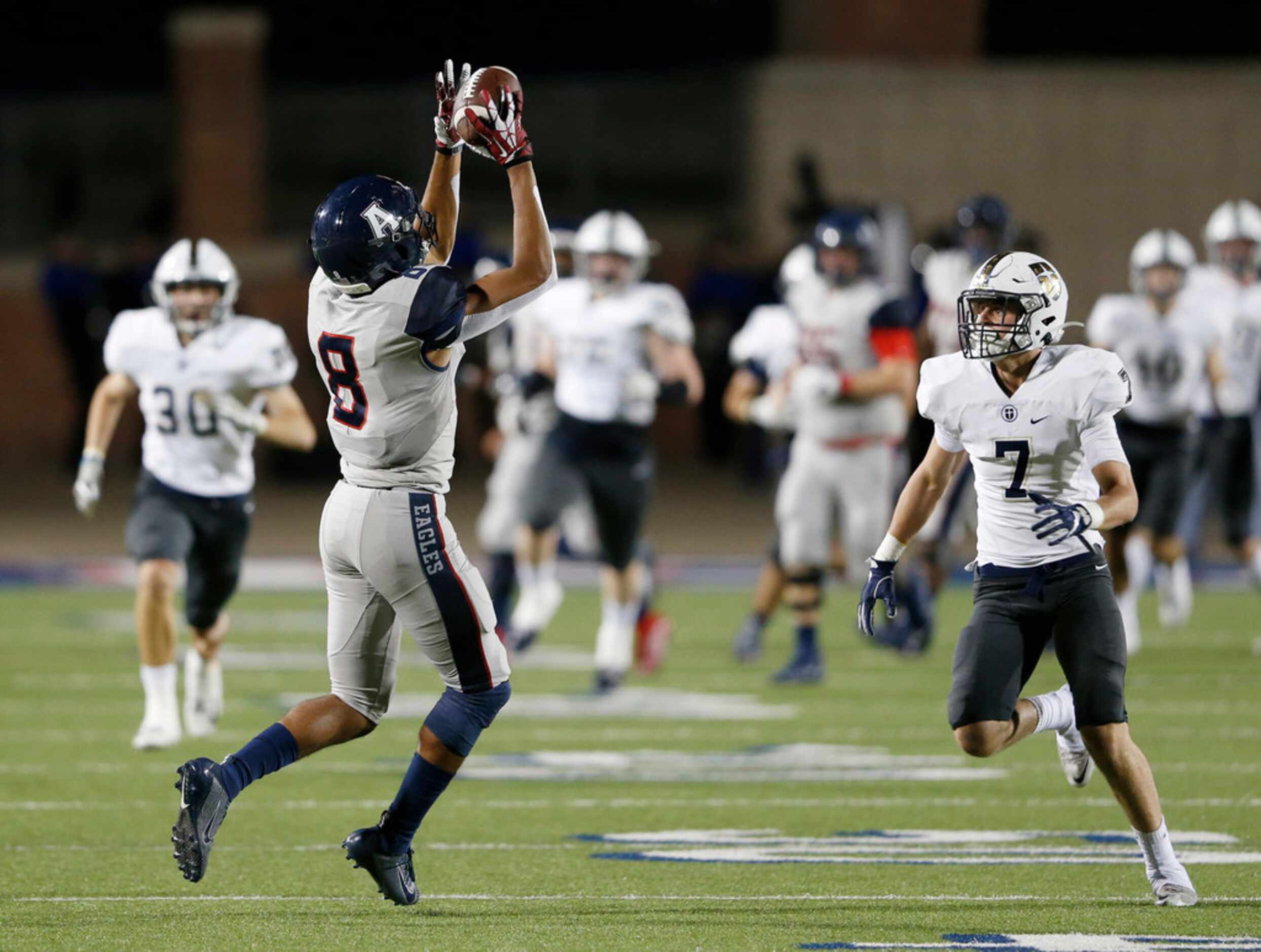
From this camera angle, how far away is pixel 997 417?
18.0 feet

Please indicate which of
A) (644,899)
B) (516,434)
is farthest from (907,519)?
(516,434)

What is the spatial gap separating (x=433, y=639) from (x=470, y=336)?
2.33ft

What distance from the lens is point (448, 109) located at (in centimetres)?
555

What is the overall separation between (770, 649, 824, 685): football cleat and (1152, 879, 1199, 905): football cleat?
4.26 meters

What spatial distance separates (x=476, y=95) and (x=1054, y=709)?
6.70 feet

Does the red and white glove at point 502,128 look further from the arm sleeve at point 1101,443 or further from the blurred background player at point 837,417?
the blurred background player at point 837,417

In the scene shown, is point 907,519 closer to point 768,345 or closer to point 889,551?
point 889,551

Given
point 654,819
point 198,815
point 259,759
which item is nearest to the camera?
point 198,815

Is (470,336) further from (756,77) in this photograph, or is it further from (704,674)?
(756,77)

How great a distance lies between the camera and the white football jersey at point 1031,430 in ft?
17.9

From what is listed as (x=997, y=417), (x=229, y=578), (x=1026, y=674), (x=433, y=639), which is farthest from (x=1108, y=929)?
(x=229, y=578)

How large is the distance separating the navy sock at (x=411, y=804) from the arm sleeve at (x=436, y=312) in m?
0.97

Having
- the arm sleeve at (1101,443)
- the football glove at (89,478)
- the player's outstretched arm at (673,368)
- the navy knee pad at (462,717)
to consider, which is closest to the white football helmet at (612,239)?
the player's outstretched arm at (673,368)

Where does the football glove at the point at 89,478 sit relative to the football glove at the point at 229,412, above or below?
below
